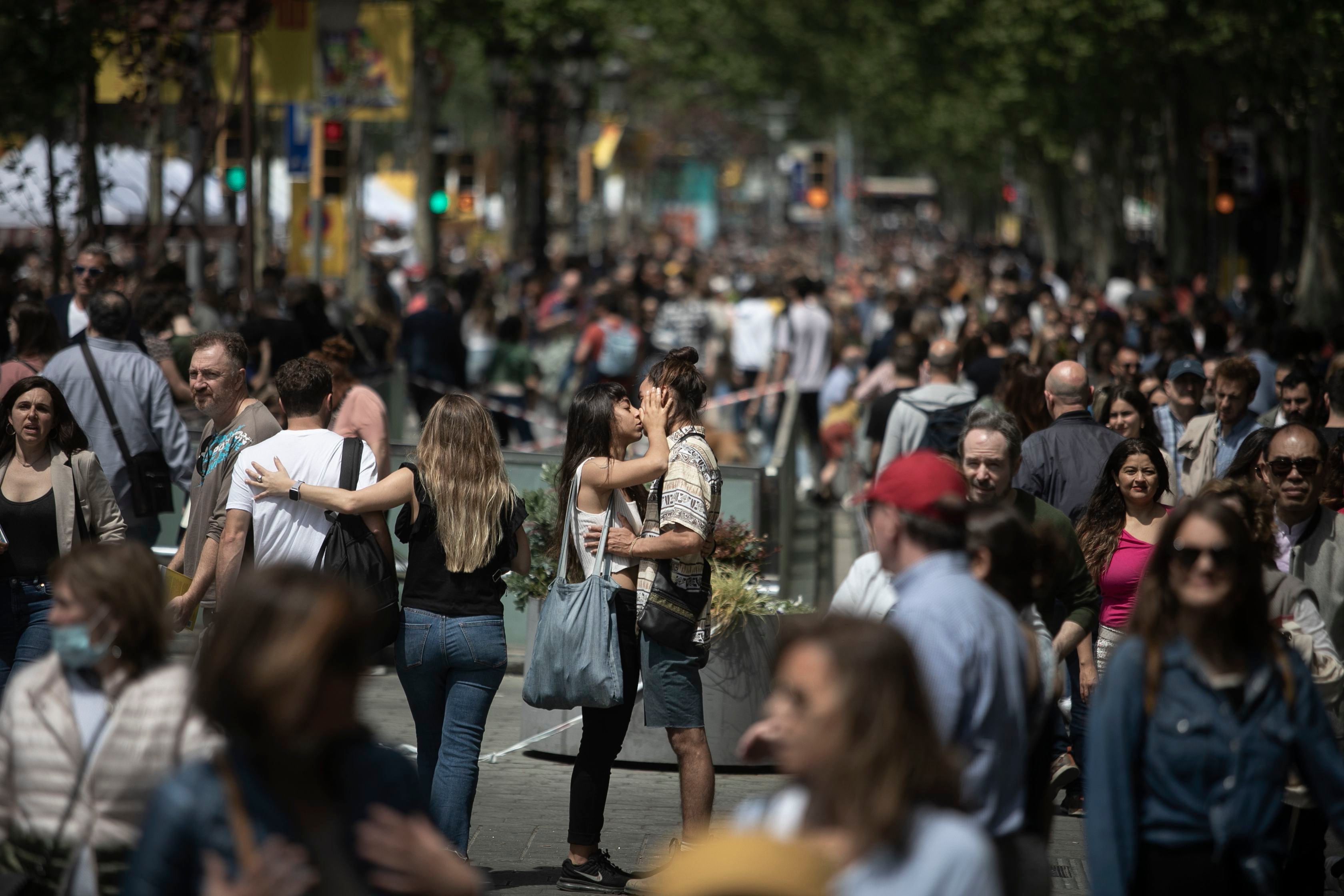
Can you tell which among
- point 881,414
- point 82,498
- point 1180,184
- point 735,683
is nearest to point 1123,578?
point 735,683

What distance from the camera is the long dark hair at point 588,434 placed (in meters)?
6.29

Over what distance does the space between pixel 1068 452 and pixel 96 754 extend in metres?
5.53

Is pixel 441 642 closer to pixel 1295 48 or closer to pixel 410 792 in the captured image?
pixel 410 792

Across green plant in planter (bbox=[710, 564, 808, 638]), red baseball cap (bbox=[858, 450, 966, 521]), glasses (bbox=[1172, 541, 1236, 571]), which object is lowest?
green plant in planter (bbox=[710, 564, 808, 638])

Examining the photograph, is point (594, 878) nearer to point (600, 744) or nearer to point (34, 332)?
point (600, 744)

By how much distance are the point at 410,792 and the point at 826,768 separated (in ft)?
2.40

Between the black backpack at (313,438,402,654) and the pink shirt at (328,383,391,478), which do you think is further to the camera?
the pink shirt at (328,383,391,478)

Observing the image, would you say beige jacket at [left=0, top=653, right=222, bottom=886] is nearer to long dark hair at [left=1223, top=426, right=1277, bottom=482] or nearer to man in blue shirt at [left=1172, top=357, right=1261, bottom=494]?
long dark hair at [left=1223, top=426, right=1277, bottom=482]

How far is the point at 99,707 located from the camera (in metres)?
3.57

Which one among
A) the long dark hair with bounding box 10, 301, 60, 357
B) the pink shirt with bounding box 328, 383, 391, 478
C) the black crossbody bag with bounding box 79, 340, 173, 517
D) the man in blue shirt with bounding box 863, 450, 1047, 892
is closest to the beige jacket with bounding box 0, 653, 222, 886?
the man in blue shirt with bounding box 863, 450, 1047, 892

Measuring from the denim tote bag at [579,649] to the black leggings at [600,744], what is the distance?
0.24ft

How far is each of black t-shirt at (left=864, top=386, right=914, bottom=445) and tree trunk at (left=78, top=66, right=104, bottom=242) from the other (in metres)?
6.50

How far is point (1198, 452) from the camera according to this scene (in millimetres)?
9562

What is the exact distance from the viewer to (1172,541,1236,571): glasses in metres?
3.97
